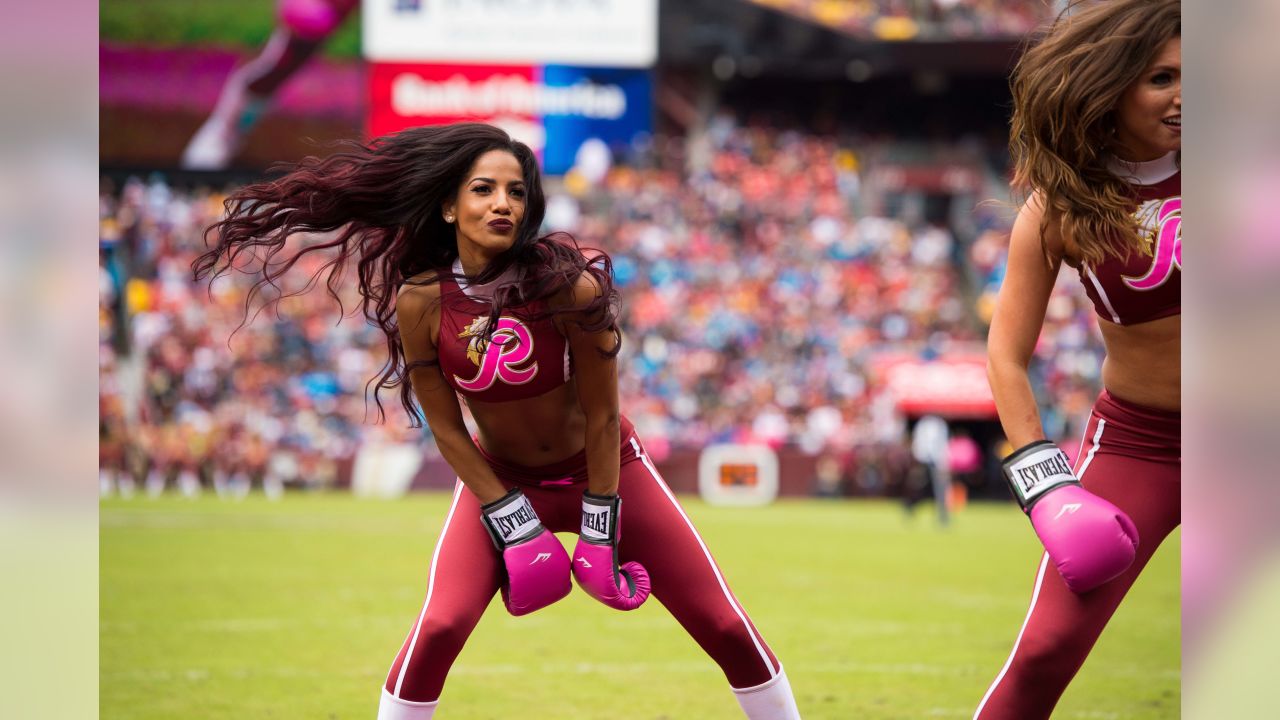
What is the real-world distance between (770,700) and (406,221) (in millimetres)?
2043

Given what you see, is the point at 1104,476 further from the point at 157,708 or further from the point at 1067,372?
the point at 1067,372

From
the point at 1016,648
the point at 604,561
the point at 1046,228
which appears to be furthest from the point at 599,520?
the point at 1046,228

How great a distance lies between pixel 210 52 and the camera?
25.5 meters

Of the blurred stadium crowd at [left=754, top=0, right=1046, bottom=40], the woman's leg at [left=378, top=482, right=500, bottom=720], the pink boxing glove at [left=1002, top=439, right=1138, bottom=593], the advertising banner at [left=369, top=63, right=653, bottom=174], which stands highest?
the blurred stadium crowd at [left=754, top=0, right=1046, bottom=40]

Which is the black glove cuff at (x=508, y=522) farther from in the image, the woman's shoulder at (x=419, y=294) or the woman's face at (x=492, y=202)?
the woman's face at (x=492, y=202)

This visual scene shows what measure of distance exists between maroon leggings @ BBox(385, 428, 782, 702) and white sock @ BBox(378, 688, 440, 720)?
20 millimetres

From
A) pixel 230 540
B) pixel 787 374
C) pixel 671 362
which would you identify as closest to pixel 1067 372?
pixel 787 374

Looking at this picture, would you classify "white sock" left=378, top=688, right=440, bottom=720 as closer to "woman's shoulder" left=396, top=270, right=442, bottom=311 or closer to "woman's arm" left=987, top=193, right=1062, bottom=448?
"woman's shoulder" left=396, top=270, right=442, bottom=311

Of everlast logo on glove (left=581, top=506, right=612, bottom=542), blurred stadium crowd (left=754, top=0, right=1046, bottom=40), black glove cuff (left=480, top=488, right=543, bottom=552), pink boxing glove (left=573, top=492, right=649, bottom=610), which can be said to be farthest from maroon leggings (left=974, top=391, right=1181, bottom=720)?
blurred stadium crowd (left=754, top=0, right=1046, bottom=40)

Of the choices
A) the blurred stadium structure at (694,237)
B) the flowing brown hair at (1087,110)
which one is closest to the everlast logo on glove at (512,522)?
the flowing brown hair at (1087,110)

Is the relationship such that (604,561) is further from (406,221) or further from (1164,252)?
(1164,252)

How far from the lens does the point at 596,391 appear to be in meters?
4.35

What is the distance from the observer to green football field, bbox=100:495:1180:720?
6.79m

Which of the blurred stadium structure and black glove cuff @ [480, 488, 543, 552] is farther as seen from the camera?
the blurred stadium structure
